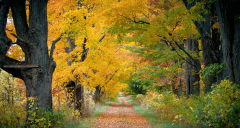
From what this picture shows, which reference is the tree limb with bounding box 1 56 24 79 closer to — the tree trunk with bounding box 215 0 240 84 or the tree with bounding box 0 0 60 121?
the tree with bounding box 0 0 60 121

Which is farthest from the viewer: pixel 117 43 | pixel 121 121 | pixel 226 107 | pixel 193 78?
pixel 121 121

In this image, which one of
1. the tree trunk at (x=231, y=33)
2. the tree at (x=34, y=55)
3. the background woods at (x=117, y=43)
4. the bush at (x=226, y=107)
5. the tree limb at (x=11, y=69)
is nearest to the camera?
the bush at (x=226, y=107)

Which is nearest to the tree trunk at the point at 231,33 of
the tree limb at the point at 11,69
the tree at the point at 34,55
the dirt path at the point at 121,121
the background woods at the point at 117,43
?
the background woods at the point at 117,43

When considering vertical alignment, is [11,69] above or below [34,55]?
below

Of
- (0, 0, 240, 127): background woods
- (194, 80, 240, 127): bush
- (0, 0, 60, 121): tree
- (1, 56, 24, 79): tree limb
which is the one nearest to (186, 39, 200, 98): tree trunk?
(0, 0, 240, 127): background woods

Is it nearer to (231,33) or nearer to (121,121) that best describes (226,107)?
(231,33)

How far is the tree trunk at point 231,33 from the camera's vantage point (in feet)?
17.2

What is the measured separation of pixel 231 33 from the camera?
5.47 meters

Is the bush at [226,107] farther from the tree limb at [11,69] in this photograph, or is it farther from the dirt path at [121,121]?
the tree limb at [11,69]

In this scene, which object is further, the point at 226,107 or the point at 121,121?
the point at 121,121

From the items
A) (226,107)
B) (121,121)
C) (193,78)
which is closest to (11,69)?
(226,107)

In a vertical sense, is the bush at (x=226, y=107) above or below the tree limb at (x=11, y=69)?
below

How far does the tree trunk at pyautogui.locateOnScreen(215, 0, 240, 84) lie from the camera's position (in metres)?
5.24

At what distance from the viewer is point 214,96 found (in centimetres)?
505
